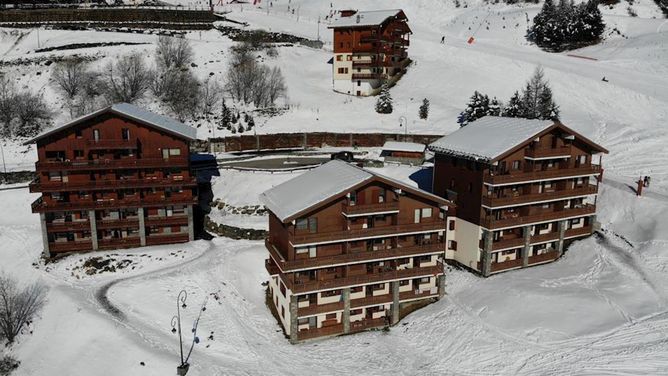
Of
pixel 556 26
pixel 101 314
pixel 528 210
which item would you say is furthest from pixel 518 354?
pixel 556 26

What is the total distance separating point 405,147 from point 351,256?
2740 centimetres

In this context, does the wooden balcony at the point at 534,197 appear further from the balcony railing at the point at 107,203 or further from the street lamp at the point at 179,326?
the balcony railing at the point at 107,203

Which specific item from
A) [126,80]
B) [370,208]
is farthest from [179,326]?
[126,80]

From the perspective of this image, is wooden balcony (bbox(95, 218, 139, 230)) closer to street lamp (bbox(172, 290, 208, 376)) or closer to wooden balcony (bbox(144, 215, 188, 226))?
wooden balcony (bbox(144, 215, 188, 226))

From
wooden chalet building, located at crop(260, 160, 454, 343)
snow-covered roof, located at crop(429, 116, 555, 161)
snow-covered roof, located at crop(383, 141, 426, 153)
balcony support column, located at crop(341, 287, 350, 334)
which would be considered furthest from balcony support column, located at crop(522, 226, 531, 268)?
snow-covered roof, located at crop(383, 141, 426, 153)

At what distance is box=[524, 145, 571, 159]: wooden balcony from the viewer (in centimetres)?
4516

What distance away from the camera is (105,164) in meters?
48.9

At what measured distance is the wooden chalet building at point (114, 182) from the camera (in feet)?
160

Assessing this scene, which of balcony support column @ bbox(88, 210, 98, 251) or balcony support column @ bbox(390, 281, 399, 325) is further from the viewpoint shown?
balcony support column @ bbox(88, 210, 98, 251)

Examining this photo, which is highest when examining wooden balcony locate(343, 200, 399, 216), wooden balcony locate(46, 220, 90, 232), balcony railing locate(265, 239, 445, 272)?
wooden balcony locate(343, 200, 399, 216)

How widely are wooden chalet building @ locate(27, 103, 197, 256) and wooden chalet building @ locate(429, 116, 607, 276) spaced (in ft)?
86.0

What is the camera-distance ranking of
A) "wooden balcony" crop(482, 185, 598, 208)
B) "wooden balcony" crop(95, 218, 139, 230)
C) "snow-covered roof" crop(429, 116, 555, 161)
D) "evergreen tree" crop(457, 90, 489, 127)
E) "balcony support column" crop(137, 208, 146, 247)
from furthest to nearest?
"evergreen tree" crop(457, 90, 489, 127) < "balcony support column" crop(137, 208, 146, 247) < "wooden balcony" crop(95, 218, 139, 230) < "wooden balcony" crop(482, 185, 598, 208) < "snow-covered roof" crop(429, 116, 555, 161)

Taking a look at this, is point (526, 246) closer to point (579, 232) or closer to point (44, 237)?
point (579, 232)

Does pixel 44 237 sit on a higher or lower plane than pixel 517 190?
lower
